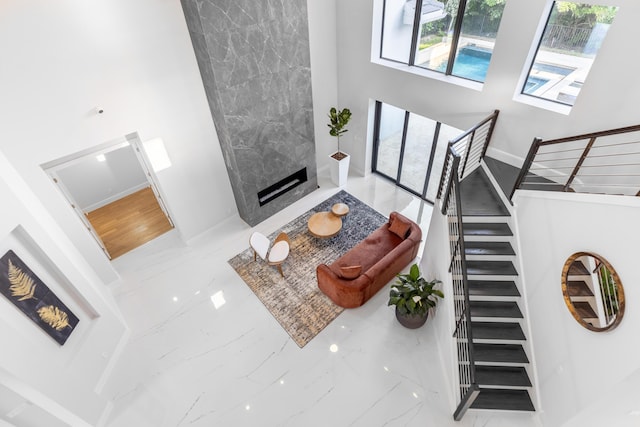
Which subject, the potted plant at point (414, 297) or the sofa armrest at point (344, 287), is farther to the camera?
the sofa armrest at point (344, 287)

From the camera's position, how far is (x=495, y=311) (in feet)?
16.5

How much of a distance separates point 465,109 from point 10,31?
6914 mm

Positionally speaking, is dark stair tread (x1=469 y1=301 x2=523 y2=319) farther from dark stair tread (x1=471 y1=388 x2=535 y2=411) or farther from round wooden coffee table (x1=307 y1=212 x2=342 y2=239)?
round wooden coffee table (x1=307 y1=212 x2=342 y2=239)

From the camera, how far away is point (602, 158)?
4875 millimetres

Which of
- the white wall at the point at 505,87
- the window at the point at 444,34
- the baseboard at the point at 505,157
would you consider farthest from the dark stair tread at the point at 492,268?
the window at the point at 444,34

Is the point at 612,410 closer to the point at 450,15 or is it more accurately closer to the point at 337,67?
the point at 450,15

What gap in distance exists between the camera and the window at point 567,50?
4539 mm

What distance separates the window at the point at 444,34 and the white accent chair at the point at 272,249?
4.61m

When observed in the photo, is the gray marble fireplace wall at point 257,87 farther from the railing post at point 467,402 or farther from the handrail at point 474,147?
the railing post at point 467,402

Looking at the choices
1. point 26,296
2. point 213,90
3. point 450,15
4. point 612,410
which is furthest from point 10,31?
point 612,410

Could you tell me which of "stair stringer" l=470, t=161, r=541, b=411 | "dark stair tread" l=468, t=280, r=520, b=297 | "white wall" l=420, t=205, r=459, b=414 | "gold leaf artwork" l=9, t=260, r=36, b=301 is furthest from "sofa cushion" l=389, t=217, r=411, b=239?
"gold leaf artwork" l=9, t=260, r=36, b=301

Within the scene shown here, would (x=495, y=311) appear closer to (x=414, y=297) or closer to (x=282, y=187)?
(x=414, y=297)

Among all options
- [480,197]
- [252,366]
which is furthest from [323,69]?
[252,366]

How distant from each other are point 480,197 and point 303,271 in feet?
11.9
